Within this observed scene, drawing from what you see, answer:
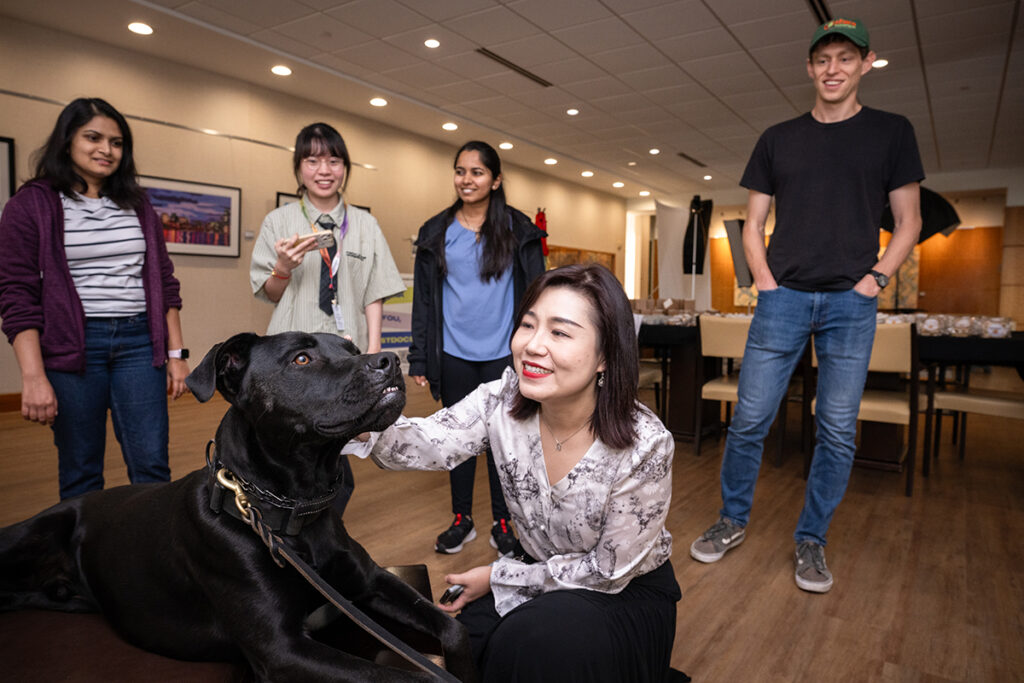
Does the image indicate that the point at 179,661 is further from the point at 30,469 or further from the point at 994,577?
the point at 30,469

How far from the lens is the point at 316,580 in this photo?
35.3 inches

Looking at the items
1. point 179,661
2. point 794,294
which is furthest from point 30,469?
point 794,294

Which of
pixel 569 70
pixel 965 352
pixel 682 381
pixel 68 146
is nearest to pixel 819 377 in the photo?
pixel 965 352

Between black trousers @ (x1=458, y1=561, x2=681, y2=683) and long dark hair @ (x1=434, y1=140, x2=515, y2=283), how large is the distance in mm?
1391

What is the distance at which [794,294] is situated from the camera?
7.36 feet

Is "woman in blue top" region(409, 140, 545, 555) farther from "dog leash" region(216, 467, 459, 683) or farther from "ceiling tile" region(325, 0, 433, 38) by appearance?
"ceiling tile" region(325, 0, 433, 38)

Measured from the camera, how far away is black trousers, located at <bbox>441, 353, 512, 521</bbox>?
2.44m

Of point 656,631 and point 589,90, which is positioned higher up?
point 589,90

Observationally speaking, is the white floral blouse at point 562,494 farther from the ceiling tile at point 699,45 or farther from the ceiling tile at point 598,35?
the ceiling tile at point 699,45

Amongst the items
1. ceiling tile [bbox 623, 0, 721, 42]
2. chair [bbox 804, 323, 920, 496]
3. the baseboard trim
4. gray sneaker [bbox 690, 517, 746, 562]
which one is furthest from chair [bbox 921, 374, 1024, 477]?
the baseboard trim

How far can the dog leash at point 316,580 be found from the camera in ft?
2.89

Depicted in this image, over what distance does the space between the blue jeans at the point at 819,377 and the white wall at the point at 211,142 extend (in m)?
5.63

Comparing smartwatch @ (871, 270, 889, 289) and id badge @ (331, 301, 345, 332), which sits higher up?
smartwatch @ (871, 270, 889, 289)

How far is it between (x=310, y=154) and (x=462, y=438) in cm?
116
